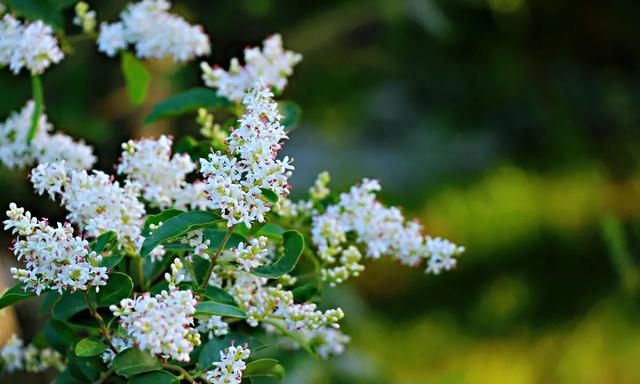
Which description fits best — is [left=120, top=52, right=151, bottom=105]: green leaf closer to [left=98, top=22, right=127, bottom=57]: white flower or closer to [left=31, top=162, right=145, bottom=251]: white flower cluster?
[left=98, top=22, right=127, bottom=57]: white flower

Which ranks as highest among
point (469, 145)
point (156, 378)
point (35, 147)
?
point (469, 145)

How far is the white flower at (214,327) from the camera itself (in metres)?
0.87

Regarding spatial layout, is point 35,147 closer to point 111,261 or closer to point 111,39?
point 111,39

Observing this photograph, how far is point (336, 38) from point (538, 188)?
1.14 metres

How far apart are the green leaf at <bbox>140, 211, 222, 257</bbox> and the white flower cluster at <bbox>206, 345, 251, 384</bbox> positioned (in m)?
0.11

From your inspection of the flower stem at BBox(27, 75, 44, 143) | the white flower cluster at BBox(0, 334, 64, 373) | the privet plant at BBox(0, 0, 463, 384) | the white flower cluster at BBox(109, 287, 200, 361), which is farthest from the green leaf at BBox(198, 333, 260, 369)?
the flower stem at BBox(27, 75, 44, 143)

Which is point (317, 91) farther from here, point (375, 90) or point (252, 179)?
point (252, 179)

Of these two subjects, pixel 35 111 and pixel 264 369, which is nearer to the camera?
pixel 264 369

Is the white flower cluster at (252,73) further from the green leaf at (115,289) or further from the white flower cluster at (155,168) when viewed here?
the green leaf at (115,289)

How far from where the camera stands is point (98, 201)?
894mm

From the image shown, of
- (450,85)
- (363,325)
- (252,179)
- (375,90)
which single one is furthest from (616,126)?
(252,179)

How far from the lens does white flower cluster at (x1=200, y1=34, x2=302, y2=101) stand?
1.16m

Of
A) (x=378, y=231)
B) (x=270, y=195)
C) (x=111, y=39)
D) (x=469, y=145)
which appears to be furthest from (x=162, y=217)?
(x=469, y=145)

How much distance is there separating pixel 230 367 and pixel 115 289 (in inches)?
5.5
